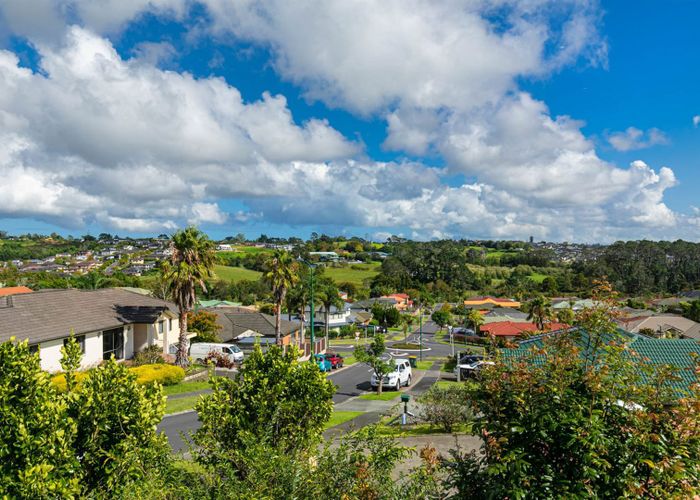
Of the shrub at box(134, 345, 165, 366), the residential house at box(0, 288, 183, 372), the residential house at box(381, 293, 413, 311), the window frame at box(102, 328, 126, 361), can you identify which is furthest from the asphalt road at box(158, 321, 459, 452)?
the residential house at box(381, 293, 413, 311)

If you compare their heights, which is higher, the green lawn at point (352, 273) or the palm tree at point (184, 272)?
the palm tree at point (184, 272)

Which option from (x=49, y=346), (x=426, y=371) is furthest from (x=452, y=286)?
(x=49, y=346)

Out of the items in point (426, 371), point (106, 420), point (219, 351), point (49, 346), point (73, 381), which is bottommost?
point (426, 371)

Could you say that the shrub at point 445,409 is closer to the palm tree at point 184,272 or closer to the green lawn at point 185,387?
the green lawn at point 185,387

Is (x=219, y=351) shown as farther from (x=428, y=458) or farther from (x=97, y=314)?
(x=428, y=458)

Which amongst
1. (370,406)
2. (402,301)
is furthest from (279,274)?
(402,301)

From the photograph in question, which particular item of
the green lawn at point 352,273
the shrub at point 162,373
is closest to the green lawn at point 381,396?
the shrub at point 162,373
